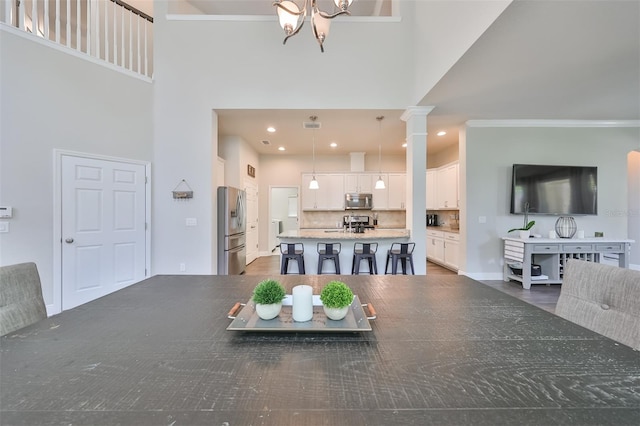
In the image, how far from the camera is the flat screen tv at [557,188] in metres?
4.55

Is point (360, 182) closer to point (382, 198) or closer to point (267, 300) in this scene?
point (382, 198)

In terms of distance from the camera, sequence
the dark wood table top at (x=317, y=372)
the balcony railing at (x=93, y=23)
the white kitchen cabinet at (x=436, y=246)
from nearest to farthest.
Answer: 1. the dark wood table top at (x=317, y=372)
2. the balcony railing at (x=93, y=23)
3. the white kitchen cabinet at (x=436, y=246)

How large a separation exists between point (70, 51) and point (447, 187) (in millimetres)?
6575

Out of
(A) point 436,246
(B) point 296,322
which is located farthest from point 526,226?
(B) point 296,322

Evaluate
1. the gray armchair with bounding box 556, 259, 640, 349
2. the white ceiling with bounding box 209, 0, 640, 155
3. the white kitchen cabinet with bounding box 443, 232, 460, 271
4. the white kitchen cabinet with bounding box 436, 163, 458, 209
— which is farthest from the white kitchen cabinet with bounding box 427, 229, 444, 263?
the gray armchair with bounding box 556, 259, 640, 349

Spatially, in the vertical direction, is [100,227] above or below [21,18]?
below

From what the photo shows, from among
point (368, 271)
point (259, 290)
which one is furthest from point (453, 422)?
point (368, 271)

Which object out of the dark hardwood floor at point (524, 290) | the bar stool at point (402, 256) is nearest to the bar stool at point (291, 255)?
the bar stool at point (402, 256)

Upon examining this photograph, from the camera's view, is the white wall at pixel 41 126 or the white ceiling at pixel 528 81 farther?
the white wall at pixel 41 126

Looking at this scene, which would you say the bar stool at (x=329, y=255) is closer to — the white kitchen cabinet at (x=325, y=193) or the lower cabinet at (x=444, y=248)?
the lower cabinet at (x=444, y=248)

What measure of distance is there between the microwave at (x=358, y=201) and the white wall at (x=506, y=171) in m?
2.42

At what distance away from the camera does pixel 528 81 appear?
10.4 ft

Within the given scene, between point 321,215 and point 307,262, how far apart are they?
3.03 m

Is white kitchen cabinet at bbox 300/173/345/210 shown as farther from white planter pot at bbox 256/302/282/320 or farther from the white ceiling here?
white planter pot at bbox 256/302/282/320
